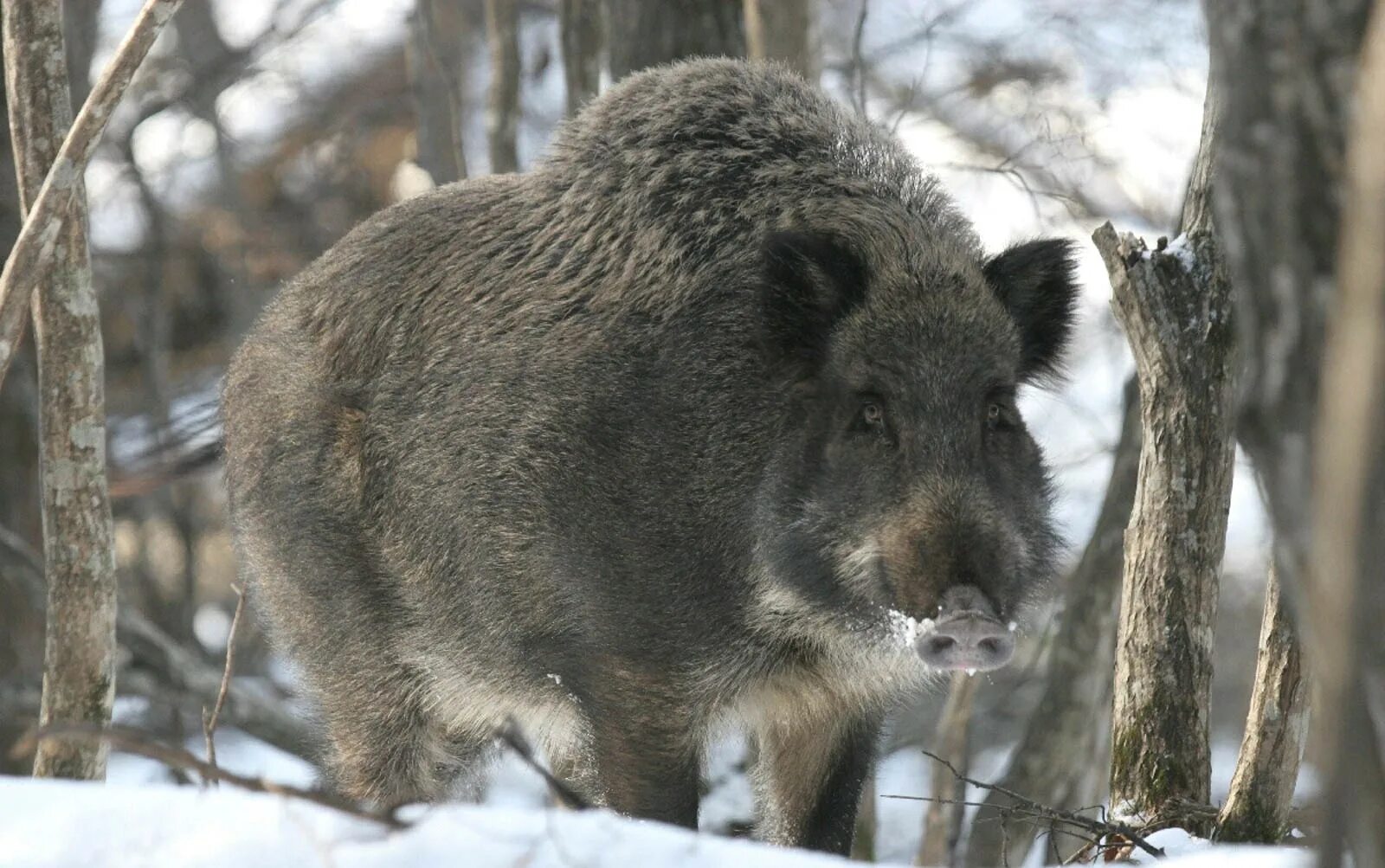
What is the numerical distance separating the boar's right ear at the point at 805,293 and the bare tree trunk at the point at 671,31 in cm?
219

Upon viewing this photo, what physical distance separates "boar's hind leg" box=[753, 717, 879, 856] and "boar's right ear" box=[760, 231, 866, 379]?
1152 millimetres

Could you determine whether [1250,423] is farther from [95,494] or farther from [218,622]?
[218,622]

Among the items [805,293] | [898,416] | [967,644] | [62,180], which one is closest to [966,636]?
[967,644]

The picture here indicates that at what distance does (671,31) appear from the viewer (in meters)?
6.31

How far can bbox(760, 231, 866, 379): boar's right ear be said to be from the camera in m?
4.29

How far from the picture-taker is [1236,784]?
3830 mm

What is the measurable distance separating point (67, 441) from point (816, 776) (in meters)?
2.38

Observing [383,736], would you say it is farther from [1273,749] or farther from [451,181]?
[451,181]

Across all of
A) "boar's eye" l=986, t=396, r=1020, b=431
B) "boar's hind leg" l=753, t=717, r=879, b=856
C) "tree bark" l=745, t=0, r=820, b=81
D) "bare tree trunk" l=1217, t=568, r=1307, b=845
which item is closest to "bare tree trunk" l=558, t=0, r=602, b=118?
"tree bark" l=745, t=0, r=820, b=81

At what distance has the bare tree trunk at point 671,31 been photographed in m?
6.29

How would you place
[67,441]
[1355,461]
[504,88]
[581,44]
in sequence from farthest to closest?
1. [504,88]
2. [581,44]
3. [67,441]
4. [1355,461]

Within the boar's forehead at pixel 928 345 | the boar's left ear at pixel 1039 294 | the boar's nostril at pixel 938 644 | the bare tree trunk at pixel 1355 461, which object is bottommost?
the boar's nostril at pixel 938 644

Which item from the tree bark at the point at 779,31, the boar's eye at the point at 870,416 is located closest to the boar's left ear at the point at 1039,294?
the boar's eye at the point at 870,416

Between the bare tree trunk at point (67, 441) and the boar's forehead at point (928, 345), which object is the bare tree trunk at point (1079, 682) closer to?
the boar's forehead at point (928, 345)
